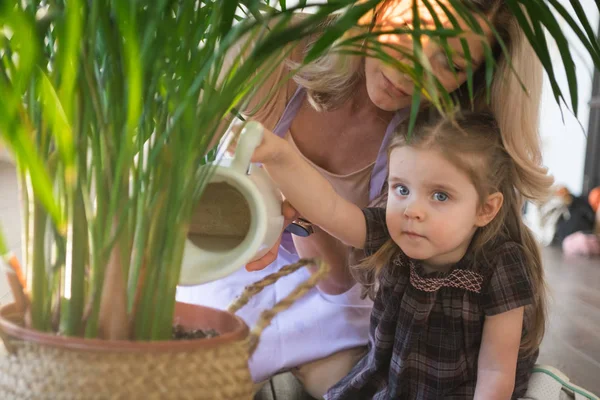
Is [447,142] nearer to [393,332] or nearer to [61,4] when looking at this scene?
[393,332]

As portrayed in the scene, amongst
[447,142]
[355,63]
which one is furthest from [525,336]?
[355,63]

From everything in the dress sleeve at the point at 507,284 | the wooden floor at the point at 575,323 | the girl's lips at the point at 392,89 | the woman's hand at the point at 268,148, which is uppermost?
the girl's lips at the point at 392,89

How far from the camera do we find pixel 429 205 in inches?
45.2

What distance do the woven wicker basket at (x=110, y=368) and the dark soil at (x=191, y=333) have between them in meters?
0.10

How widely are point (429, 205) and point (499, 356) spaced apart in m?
0.27

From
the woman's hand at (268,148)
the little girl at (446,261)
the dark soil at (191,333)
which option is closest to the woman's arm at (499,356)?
the little girl at (446,261)

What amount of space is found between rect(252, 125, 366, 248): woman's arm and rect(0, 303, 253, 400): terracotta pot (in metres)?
0.32

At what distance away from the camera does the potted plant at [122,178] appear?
0.54 meters

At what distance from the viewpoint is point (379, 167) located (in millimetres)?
1422

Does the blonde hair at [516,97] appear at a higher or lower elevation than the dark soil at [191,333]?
higher

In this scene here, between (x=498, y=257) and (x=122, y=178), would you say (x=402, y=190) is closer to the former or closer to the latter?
(x=498, y=257)

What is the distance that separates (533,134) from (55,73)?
0.91m

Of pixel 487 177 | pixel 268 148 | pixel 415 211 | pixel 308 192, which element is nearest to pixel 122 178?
pixel 268 148

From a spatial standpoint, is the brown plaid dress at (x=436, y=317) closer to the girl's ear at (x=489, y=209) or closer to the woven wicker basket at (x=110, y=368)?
the girl's ear at (x=489, y=209)
